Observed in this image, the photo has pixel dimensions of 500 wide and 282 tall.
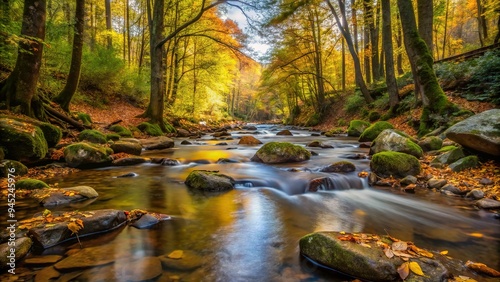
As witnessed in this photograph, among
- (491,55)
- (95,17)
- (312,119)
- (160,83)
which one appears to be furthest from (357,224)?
(95,17)

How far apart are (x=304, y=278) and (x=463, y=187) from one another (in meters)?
4.17

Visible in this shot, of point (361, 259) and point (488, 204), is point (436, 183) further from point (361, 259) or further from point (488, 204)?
point (361, 259)

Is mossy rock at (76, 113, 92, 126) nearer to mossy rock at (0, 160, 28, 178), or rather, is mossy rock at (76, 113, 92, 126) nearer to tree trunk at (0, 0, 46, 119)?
tree trunk at (0, 0, 46, 119)

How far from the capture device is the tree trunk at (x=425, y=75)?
9.13 metres

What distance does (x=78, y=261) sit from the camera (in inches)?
103

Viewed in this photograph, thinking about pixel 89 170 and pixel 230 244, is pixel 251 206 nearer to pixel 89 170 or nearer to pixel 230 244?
pixel 230 244

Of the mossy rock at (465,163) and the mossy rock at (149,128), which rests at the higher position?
the mossy rock at (149,128)

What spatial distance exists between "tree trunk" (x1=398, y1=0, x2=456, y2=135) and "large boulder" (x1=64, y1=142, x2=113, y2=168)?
10.2 meters

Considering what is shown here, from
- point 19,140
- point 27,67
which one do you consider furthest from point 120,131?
point 19,140

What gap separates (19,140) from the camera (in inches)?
222

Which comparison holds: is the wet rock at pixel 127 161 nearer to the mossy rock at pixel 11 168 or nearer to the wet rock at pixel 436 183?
the mossy rock at pixel 11 168

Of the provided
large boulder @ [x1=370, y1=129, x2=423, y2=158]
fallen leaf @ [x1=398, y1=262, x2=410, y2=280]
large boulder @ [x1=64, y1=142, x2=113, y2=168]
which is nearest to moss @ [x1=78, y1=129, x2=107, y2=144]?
large boulder @ [x1=64, y1=142, x2=113, y2=168]

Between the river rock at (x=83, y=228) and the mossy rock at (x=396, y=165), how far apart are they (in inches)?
210

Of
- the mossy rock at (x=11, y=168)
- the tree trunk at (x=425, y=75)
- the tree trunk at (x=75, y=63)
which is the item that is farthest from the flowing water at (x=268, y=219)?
the tree trunk at (x=75, y=63)
